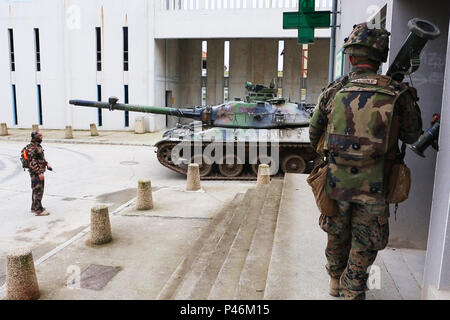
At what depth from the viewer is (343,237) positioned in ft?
10.4

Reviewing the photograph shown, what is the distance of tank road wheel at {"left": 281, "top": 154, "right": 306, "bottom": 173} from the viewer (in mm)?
12133

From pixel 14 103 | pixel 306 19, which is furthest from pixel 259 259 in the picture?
pixel 14 103

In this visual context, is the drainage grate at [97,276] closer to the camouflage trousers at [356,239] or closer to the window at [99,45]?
the camouflage trousers at [356,239]

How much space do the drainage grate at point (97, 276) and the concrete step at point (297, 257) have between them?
2232 mm

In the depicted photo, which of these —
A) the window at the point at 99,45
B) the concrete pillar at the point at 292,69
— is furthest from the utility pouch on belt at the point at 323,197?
the concrete pillar at the point at 292,69

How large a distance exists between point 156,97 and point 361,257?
22342 mm

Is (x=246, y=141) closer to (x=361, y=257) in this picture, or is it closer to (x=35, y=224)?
(x=35, y=224)

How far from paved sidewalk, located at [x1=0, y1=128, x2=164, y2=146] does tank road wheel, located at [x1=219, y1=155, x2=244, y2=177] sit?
791 centimetres

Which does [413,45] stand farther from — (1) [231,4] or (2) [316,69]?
(2) [316,69]

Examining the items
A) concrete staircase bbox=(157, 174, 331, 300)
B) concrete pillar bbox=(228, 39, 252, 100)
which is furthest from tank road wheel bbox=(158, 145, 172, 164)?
concrete pillar bbox=(228, 39, 252, 100)

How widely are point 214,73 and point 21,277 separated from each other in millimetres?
24947

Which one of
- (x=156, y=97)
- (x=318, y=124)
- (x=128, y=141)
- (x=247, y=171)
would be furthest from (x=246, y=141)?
(x=156, y=97)
